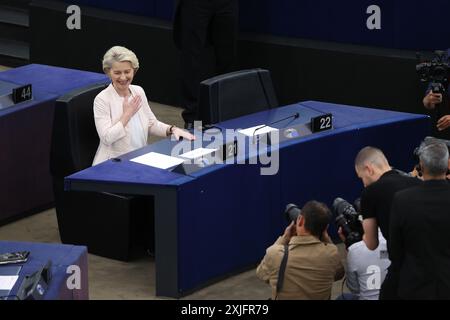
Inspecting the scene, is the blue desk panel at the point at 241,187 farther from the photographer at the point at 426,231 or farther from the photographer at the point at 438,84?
the photographer at the point at 426,231

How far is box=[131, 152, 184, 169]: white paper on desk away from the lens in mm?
8820

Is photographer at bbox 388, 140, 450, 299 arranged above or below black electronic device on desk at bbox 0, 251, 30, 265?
above

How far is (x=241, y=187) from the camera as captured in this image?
8.87 meters

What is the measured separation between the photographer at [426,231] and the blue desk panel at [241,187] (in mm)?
1854

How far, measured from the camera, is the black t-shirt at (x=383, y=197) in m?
7.31

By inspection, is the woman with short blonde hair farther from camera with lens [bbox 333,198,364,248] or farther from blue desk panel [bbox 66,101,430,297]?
camera with lens [bbox 333,198,364,248]

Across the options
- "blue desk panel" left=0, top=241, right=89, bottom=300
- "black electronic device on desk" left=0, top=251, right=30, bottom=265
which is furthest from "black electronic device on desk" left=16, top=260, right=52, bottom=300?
"black electronic device on desk" left=0, top=251, right=30, bottom=265

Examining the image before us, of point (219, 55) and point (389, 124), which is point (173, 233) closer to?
point (389, 124)

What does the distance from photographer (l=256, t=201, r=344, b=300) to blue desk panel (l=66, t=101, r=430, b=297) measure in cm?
116

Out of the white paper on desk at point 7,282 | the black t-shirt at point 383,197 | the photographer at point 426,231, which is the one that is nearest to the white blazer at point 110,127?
the white paper on desk at point 7,282

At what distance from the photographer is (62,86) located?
10531 millimetres

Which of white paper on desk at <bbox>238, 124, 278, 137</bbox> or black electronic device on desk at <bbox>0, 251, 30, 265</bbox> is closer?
black electronic device on desk at <bbox>0, 251, 30, 265</bbox>

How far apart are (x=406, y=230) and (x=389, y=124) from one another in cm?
286
